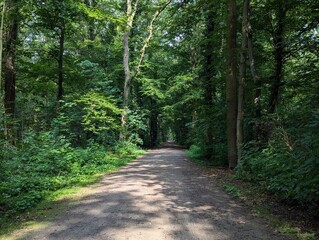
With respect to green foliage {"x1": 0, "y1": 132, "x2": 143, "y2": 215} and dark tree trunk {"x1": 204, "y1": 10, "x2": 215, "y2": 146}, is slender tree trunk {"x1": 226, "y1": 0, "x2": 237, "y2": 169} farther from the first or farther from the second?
green foliage {"x1": 0, "y1": 132, "x2": 143, "y2": 215}

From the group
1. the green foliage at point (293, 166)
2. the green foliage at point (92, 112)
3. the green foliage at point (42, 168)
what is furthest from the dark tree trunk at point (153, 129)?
the green foliage at point (293, 166)

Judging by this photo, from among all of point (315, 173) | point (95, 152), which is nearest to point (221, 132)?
point (95, 152)

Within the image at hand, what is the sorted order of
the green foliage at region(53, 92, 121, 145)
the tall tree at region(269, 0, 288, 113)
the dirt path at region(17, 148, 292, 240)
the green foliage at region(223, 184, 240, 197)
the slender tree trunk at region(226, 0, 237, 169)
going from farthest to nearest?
the green foliage at region(53, 92, 121, 145) → the slender tree trunk at region(226, 0, 237, 169) → the tall tree at region(269, 0, 288, 113) → the green foliage at region(223, 184, 240, 197) → the dirt path at region(17, 148, 292, 240)

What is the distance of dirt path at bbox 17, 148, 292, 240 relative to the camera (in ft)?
15.5

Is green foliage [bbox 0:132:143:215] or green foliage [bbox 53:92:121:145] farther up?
green foliage [bbox 53:92:121:145]

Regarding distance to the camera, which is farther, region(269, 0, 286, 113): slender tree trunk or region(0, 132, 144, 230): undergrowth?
region(269, 0, 286, 113): slender tree trunk

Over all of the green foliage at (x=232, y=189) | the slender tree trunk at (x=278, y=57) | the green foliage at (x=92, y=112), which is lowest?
the green foliage at (x=232, y=189)

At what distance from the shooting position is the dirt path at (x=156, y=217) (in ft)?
15.5

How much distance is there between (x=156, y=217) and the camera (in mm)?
5586

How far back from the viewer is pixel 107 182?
9.38m

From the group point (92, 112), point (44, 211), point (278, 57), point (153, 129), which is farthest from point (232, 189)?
point (153, 129)

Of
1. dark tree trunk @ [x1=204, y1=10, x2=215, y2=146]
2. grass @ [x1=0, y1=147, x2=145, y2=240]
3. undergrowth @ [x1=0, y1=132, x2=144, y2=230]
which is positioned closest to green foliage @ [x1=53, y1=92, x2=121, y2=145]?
undergrowth @ [x1=0, y1=132, x2=144, y2=230]

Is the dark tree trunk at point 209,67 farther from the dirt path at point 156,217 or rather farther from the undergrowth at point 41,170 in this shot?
the dirt path at point 156,217

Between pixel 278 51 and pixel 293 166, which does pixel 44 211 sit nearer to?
pixel 293 166
